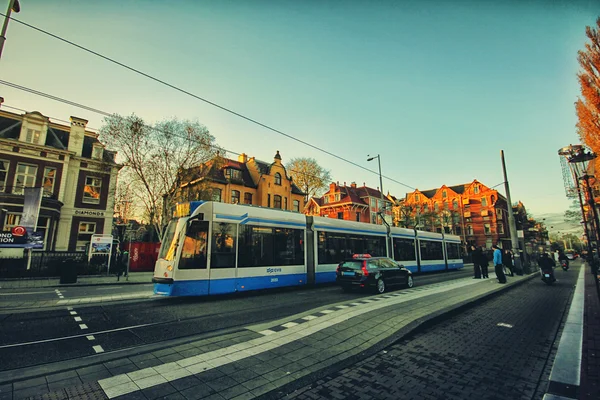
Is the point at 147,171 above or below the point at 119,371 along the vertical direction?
above

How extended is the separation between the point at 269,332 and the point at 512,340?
16.6 feet

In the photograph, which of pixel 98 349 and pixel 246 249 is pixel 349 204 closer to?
pixel 246 249

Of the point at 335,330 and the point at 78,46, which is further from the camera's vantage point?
the point at 78,46

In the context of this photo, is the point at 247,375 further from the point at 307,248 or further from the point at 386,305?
the point at 307,248

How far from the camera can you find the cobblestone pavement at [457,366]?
355 centimetres

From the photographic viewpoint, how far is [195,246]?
957cm

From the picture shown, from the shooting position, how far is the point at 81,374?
392 centimetres

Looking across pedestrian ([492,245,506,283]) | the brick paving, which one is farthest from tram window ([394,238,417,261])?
the brick paving

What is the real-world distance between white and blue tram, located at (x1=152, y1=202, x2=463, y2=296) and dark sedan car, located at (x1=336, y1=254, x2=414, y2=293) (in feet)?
6.54

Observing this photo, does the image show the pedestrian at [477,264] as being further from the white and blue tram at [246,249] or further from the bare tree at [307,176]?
Result: the bare tree at [307,176]

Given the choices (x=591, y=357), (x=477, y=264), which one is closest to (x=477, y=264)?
(x=477, y=264)

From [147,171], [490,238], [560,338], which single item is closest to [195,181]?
[147,171]

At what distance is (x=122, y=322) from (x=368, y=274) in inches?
332

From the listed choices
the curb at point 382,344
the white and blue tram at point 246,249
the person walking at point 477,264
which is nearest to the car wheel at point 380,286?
the white and blue tram at point 246,249
